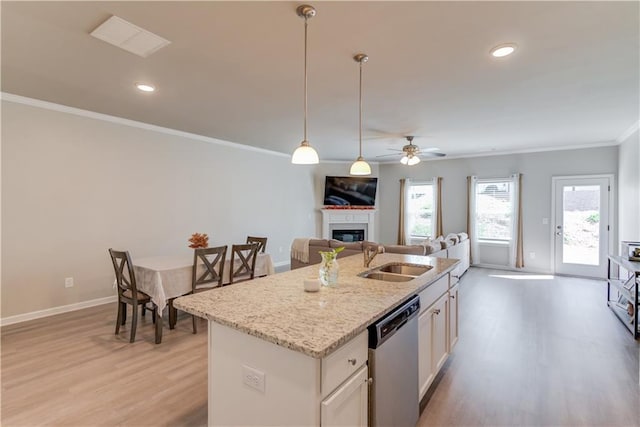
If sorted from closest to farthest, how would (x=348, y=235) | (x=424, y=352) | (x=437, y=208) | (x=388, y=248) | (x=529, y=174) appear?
(x=424, y=352)
(x=388, y=248)
(x=529, y=174)
(x=437, y=208)
(x=348, y=235)

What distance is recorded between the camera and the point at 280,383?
1.31 meters

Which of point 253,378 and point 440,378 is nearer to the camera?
point 253,378

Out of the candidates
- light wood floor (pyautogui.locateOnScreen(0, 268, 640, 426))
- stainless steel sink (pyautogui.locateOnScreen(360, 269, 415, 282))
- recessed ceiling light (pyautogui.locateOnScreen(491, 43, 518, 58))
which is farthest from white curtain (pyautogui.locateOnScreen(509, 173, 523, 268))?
stainless steel sink (pyautogui.locateOnScreen(360, 269, 415, 282))

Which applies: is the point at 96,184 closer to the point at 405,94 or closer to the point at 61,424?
the point at 61,424

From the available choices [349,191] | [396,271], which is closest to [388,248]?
[396,271]

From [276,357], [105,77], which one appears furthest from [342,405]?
[105,77]

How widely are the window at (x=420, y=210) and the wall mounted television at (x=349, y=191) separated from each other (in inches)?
39.2

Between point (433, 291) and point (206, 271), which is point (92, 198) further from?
point (433, 291)

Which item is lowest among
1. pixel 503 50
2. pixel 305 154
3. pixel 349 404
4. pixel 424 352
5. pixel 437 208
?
pixel 424 352

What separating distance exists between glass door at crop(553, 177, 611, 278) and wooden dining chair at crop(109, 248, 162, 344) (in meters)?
7.36

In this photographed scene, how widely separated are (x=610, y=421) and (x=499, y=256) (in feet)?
18.0

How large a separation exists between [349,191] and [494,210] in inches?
135

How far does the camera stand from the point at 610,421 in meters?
2.12

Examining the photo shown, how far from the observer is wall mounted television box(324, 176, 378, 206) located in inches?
323
